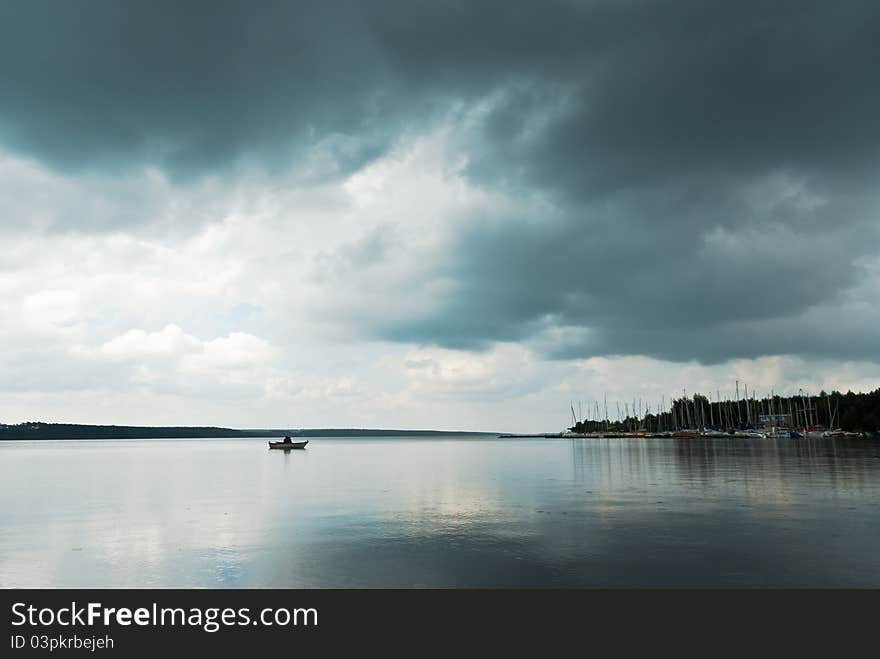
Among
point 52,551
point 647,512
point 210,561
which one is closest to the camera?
point 210,561

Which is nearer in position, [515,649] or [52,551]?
[515,649]

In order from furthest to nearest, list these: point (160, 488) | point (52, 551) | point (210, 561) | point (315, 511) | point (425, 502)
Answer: point (160, 488) < point (425, 502) < point (315, 511) < point (52, 551) < point (210, 561)

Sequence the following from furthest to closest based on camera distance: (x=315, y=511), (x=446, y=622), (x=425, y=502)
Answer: (x=425, y=502)
(x=315, y=511)
(x=446, y=622)

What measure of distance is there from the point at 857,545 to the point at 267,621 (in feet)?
72.7

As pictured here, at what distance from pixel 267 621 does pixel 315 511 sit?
2133 cm

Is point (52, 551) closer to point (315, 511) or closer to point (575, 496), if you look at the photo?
point (315, 511)

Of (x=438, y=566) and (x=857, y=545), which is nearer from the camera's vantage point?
(x=438, y=566)

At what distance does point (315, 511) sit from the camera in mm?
37562

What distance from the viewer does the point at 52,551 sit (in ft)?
83.7

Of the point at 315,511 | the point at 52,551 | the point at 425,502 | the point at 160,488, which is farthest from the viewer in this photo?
the point at 160,488

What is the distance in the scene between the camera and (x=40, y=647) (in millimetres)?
15102

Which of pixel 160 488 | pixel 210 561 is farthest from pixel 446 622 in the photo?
pixel 160 488

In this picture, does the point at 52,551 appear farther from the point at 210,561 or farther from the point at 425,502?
the point at 425,502

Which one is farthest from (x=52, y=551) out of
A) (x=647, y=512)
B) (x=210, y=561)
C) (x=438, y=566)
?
(x=647, y=512)
